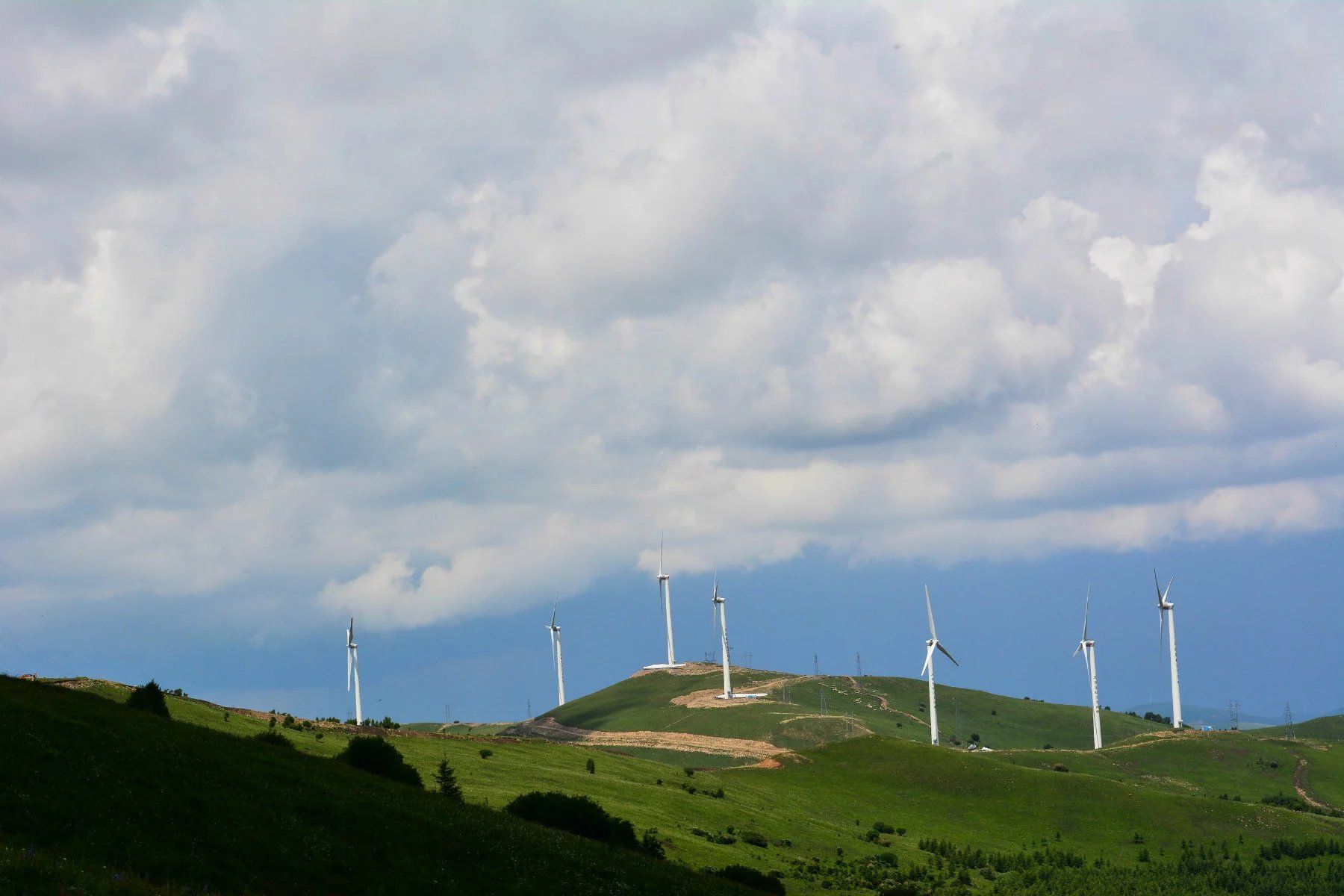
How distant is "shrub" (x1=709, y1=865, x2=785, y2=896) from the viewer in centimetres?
6725

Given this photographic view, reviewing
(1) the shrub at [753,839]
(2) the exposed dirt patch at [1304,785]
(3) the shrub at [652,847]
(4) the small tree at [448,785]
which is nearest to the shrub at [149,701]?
(4) the small tree at [448,785]

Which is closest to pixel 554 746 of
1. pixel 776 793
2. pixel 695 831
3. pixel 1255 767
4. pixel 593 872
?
pixel 776 793

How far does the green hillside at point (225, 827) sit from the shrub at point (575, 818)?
14.9 ft

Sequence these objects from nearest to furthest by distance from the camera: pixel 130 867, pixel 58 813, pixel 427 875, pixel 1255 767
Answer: pixel 130 867
pixel 58 813
pixel 427 875
pixel 1255 767

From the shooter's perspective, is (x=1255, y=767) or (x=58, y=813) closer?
(x=58, y=813)

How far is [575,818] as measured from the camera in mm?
67188

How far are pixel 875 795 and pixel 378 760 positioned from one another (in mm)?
82615

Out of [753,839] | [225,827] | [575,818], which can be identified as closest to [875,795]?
[753,839]

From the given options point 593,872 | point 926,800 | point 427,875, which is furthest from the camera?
point 926,800

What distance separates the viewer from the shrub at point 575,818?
218 feet

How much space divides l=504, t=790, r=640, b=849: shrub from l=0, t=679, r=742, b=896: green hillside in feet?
14.9

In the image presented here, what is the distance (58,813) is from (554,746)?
8528 centimetres

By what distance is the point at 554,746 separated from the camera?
124 m

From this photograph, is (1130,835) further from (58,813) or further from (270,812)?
(58,813)
